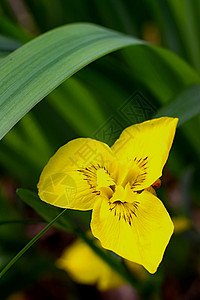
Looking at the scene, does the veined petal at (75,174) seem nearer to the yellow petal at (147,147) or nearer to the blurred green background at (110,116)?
the yellow petal at (147,147)

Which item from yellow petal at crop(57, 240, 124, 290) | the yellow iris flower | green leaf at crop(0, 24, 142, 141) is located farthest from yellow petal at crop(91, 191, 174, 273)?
yellow petal at crop(57, 240, 124, 290)

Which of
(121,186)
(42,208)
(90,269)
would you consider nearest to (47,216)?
(42,208)

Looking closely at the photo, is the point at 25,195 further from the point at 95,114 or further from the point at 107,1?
the point at 107,1

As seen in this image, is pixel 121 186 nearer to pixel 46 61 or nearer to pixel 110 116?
pixel 46 61

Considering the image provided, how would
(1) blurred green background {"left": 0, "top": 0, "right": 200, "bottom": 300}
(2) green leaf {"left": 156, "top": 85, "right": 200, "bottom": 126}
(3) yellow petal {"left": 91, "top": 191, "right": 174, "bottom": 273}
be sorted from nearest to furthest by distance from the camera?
(3) yellow petal {"left": 91, "top": 191, "right": 174, "bottom": 273} → (2) green leaf {"left": 156, "top": 85, "right": 200, "bottom": 126} → (1) blurred green background {"left": 0, "top": 0, "right": 200, "bottom": 300}

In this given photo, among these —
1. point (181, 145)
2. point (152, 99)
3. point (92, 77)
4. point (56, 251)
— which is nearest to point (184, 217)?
point (181, 145)

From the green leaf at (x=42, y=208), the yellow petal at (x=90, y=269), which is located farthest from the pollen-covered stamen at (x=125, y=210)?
the yellow petal at (x=90, y=269)

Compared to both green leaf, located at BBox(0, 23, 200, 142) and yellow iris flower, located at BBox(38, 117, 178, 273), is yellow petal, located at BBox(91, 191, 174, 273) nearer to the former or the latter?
yellow iris flower, located at BBox(38, 117, 178, 273)
